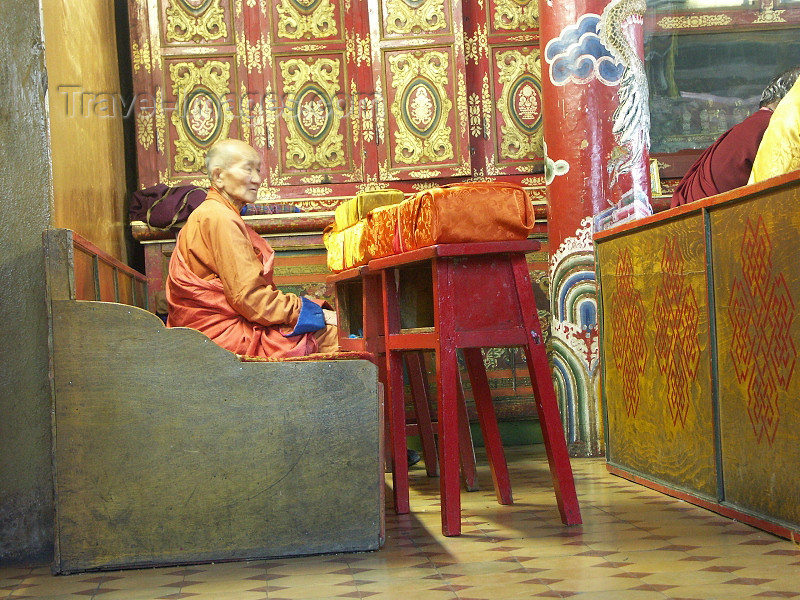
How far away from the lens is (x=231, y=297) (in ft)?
12.5

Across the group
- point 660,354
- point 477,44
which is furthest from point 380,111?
point 660,354

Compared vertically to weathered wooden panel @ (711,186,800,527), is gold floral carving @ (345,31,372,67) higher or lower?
higher

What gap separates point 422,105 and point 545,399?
3145 mm

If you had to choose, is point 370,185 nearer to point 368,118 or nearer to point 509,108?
point 368,118

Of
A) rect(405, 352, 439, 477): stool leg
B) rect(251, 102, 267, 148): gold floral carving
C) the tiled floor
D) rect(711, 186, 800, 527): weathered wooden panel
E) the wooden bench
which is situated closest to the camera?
the tiled floor

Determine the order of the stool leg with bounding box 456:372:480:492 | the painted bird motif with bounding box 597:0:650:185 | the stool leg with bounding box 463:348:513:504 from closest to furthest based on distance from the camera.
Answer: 1. the stool leg with bounding box 463:348:513:504
2. the stool leg with bounding box 456:372:480:492
3. the painted bird motif with bounding box 597:0:650:185

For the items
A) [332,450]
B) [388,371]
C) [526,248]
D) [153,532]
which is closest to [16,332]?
[153,532]

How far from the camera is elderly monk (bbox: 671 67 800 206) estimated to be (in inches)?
190

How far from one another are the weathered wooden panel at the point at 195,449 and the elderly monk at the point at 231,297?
0.54 meters

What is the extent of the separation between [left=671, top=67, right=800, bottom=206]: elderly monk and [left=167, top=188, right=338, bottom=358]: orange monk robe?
214 cm

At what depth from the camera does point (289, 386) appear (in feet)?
10.8

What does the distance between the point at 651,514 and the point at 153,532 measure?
179 centimetres

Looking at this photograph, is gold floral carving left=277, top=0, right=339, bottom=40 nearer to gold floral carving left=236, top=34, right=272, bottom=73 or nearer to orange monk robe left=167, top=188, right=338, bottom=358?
gold floral carving left=236, top=34, right=272, bottom=73

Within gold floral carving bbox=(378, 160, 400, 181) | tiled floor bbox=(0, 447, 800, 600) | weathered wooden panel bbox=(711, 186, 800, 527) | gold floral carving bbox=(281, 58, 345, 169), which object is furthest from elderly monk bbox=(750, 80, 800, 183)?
gold floral carving bbox=(281, 58, 345, 169)
